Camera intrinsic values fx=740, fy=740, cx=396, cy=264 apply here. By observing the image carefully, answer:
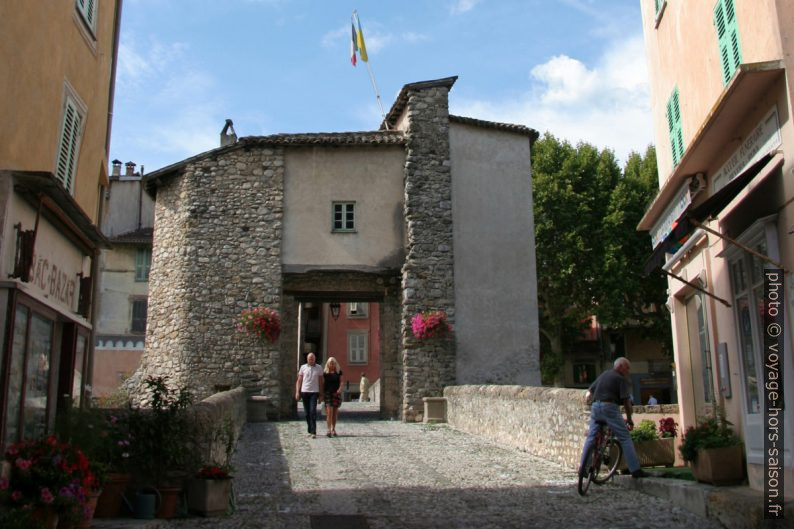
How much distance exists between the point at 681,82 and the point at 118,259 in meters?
28.1

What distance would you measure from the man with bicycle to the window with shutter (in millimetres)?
6994

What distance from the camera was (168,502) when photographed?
22.2 ft

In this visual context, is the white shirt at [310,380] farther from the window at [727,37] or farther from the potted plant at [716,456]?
the window at [727,37]

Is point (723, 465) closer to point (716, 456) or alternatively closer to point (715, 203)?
point (716, 456)

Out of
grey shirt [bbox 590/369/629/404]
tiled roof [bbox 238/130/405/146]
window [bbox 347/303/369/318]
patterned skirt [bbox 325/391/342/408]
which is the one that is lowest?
patterned skirt [bbox 325/391/342/408]

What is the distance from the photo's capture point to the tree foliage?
31.0 meters

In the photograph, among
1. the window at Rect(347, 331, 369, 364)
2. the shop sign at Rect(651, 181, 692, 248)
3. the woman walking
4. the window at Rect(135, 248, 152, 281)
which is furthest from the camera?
the window at Rect(347, 331, 369, 364)

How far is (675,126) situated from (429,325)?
9.24 meters

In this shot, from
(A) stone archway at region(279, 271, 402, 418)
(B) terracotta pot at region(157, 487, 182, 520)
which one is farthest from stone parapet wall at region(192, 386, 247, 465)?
(A) stone archway at region(279, 271, 402, 418)

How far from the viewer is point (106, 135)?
12.1m

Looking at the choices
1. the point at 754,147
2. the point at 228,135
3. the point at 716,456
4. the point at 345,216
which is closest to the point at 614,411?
the point at 716,456

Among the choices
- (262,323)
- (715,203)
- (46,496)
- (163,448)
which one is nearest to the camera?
(46,496)

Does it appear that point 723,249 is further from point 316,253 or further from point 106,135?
point 316,253

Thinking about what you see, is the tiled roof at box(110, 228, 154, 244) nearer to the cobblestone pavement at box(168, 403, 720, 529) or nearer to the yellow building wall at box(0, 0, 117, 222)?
the cobblestone pavement at box(168, 403, 720, 529)
